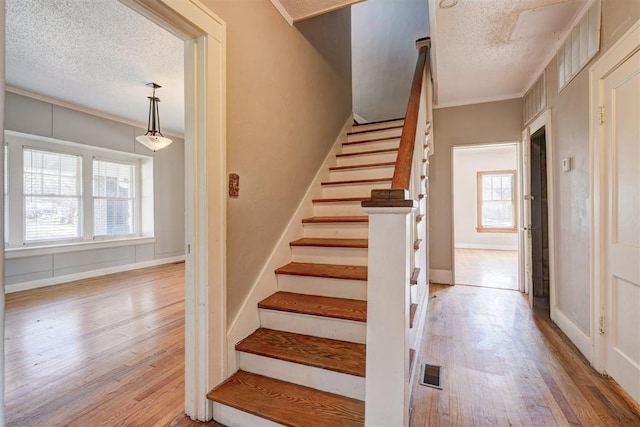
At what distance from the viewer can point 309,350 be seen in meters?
1.64

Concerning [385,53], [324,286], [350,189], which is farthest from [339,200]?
[385,53]

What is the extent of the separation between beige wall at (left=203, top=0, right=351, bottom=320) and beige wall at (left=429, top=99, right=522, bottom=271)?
2.00 m

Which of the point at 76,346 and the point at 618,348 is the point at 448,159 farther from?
the point at 76,346

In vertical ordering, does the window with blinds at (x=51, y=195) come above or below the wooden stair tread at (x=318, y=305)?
above

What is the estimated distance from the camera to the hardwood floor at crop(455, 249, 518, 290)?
4340mm

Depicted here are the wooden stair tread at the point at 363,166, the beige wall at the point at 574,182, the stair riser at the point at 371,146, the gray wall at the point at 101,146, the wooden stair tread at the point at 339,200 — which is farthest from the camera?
the gray wall at the point at 101,146

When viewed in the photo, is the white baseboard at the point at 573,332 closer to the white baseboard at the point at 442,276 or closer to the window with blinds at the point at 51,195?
the white baseboard at the point at 442,276

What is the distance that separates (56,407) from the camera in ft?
5.42

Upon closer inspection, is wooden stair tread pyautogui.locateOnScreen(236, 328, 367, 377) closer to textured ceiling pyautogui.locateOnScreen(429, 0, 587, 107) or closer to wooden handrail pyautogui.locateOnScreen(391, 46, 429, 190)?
wooden handrail pyautogui.locateOnScreen(391, 46, 429, 190)

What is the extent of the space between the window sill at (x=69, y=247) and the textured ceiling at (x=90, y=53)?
81.9 inches

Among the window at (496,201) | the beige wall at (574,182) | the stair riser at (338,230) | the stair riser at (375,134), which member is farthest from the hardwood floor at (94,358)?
the window at (496,201)

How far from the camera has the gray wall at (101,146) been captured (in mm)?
3896

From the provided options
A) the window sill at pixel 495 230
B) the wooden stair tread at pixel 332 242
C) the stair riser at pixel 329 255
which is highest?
the wooden stair tread at pixel 332 242

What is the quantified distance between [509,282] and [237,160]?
4.37 m
